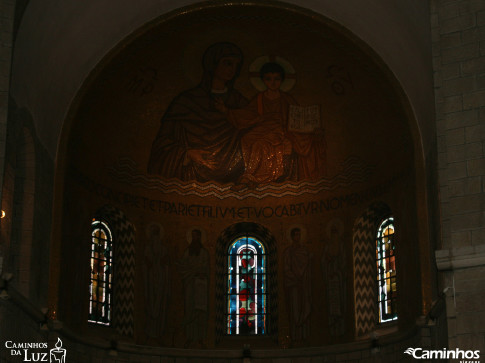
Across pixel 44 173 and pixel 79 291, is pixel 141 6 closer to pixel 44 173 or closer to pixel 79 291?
pixel 44 173

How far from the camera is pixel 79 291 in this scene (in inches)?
775

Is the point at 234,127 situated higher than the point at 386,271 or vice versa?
the point at 234,127

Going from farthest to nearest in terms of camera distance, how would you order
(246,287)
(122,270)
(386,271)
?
(246,287) → (122,270) → (386,271)

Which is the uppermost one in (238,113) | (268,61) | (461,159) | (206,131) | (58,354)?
(268,61)

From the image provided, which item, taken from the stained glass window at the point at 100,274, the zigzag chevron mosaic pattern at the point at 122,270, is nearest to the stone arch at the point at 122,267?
the zigzag chevron mosaic pattern at the point at 122,270

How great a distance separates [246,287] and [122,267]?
269 cm

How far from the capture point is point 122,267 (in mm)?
20906

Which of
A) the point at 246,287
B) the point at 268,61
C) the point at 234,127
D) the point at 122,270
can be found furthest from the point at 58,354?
the point at 268,61

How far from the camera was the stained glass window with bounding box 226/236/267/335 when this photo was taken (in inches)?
843

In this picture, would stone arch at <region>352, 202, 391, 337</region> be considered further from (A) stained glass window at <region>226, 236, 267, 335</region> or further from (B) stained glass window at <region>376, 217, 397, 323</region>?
(A) stained glass window at <region>226, 236, 267, 335</region>

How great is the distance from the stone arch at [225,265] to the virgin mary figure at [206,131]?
112cm

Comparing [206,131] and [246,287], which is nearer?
[206,131]

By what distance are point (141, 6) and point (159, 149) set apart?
10.00 ft

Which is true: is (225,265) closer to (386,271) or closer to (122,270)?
(122,270)
